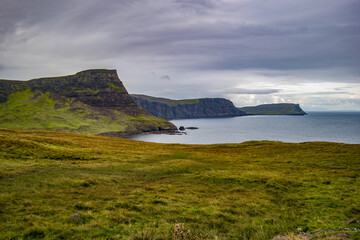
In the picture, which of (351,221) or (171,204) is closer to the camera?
(351,221)

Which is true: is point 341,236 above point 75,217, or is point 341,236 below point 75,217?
above

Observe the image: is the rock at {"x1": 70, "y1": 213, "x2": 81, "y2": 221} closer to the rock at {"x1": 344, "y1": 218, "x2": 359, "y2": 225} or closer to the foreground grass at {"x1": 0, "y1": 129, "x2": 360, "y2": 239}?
the foreground grass at {"x1": 0, "y1": 129, "x2": 360, "y2": 239}

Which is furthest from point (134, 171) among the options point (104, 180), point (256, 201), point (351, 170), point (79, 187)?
point (351, 170)

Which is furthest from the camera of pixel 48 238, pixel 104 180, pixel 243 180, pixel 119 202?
pixel 243 180

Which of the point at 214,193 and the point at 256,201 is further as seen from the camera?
the point at 214,193

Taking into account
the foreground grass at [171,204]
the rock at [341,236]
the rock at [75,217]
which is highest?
the rock at [341,236]

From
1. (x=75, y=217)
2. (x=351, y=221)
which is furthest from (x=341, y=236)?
(x=75, y=217)

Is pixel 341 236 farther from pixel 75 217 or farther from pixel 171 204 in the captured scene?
pixel 75 217

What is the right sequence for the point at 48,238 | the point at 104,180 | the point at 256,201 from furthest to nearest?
the point at 104,180 < the point at 256,201 < the point at 48,238

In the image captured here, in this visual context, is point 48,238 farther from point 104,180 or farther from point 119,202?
point 104,180

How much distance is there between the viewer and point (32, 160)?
33.5 meters

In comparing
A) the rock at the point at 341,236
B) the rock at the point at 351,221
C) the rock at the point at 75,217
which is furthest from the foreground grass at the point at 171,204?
the rock at the point at 351,221

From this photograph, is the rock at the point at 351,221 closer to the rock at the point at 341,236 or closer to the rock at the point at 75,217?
the rock at the point at 341,236

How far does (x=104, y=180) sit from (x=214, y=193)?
12325 millimetres
